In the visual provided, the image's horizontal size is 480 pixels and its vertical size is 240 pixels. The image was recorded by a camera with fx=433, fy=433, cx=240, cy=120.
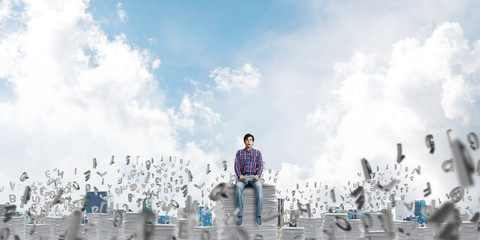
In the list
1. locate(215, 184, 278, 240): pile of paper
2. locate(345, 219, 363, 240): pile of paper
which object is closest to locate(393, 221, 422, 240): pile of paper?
locate(345, 219, 363, 240): pile of paper

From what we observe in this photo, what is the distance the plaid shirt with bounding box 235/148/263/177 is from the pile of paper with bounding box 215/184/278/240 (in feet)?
1.72

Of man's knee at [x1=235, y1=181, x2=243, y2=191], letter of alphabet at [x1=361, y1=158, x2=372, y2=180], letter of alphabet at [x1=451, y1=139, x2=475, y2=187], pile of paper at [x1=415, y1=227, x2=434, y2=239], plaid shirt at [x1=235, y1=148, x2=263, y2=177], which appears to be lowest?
pile of paper at [x1=415, y1=227, x2=434, y2=239]

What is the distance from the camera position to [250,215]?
33.0ft

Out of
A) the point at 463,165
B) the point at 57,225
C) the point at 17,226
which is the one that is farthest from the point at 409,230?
the point at 17,226

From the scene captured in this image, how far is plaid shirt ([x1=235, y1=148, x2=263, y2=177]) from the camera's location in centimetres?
970

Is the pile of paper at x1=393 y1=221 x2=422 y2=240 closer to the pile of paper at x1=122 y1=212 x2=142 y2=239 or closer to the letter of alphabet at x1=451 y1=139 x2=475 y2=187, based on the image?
the pile of paper at x1=122 y1=212 x2=142 y2=239

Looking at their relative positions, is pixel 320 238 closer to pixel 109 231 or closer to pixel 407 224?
pixel 407 224

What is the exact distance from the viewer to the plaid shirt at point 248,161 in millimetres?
9703

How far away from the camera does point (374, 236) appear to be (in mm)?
11258

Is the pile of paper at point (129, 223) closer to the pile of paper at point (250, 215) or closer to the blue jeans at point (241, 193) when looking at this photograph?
the pile of paper at point (250, 215)

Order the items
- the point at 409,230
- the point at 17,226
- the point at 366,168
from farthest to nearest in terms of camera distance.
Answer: the point at 17,226
the point at 409,230
the point at 366,168

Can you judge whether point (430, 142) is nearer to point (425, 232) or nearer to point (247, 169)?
point (247, 169)

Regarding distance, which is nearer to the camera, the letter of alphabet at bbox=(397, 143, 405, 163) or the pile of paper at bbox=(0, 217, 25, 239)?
the letter of alphabet at bbox=(397, 143, 405, 163)

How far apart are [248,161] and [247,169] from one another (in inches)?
7.7
